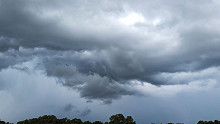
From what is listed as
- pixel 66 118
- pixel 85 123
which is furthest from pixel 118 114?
pixel 66 118

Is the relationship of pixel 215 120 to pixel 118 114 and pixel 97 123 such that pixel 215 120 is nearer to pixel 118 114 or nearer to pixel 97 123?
pixel 118 114

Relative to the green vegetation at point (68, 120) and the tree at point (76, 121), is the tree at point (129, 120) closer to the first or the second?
the green vegetation at point (68, 120)

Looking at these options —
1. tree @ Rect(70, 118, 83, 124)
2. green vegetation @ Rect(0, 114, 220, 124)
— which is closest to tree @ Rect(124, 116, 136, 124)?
green vegetation @ Rect(0, 114, 220, 124)

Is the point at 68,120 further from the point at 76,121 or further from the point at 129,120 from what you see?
the point at 129,120

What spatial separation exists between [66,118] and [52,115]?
7653mm

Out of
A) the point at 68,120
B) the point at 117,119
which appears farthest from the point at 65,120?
the point at 117,119

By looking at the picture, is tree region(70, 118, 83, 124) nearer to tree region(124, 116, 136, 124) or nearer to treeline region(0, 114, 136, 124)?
treeline region(0, 114, 136, 124)

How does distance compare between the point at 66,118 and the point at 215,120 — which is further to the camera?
the point at 66,118

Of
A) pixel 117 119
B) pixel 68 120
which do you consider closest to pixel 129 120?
pixel 117 119

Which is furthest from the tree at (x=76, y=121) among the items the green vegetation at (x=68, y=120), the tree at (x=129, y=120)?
the tree at (x=129, y=120)

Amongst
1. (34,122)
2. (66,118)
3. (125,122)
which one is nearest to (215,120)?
(125,122)

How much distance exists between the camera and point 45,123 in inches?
4887

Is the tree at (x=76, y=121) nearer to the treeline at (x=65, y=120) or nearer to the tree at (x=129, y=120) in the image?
the treeline at (x=65, y=120)

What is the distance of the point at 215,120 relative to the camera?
386ft
